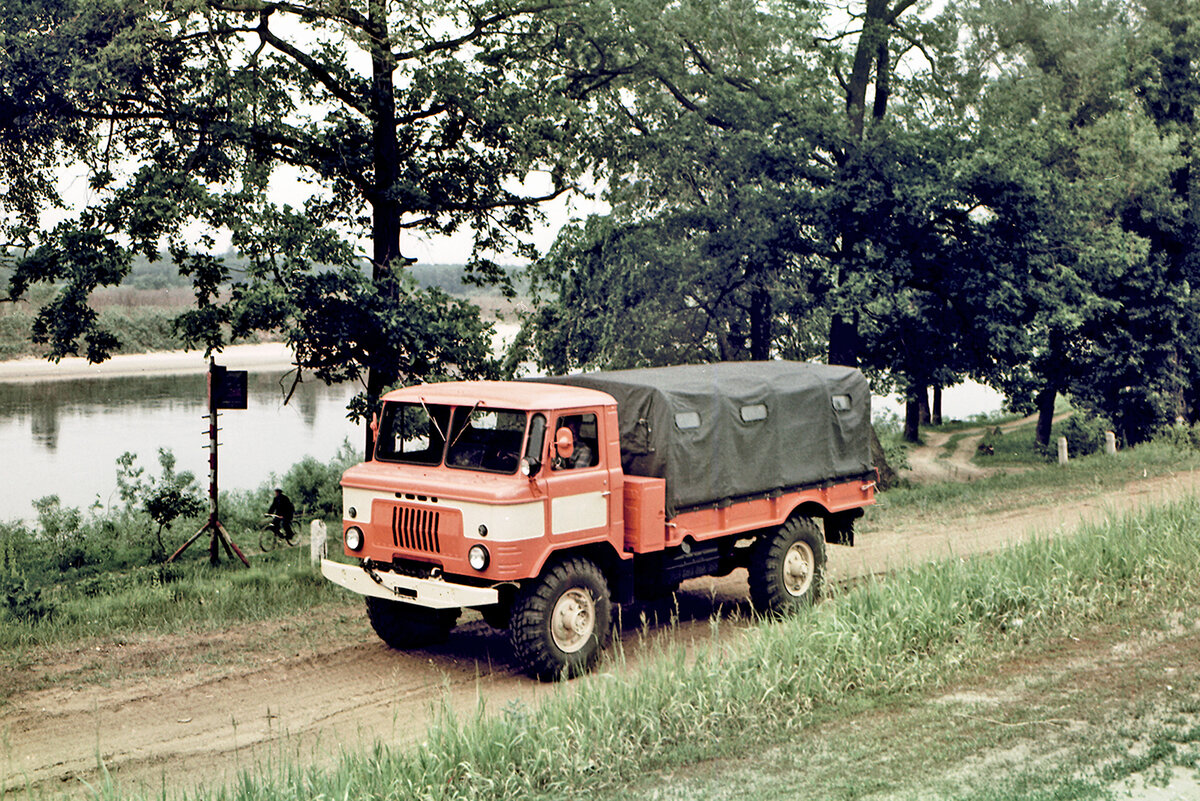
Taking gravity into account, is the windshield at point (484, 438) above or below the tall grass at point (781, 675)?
above

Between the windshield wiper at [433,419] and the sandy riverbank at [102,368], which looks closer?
the windshield wiper at [433,419]

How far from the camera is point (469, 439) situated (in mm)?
10445

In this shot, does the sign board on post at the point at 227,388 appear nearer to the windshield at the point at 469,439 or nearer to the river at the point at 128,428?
the windshield at the point at 469,439

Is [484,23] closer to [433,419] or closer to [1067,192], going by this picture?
[433,419]

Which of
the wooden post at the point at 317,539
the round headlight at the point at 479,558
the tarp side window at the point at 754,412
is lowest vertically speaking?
the wooden post at the point at 317,539

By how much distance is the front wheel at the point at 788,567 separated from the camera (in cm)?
1198

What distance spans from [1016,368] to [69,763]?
2318 cm

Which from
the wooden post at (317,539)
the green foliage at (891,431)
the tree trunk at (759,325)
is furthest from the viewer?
the green foliage at (891,431)

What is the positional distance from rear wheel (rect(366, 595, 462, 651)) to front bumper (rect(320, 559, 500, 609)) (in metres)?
0.67

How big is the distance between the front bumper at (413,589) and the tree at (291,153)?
6776 millimetres

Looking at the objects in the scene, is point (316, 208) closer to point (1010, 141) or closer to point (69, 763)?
point (69, 763)

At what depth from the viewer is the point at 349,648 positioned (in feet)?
36.7

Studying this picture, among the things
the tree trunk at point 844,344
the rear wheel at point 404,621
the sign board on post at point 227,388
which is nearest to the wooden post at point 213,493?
the sign board on post at point 227,388

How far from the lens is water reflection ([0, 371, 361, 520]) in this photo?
89.0ft
